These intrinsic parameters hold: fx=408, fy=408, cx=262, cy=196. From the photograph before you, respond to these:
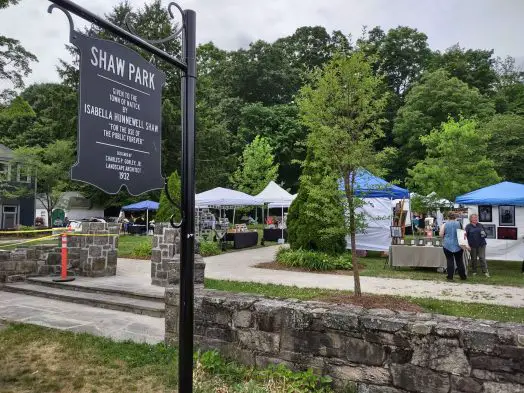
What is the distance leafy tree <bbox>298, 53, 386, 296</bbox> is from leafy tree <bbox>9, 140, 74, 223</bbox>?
84.4ft

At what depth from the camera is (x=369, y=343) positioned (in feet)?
12.0

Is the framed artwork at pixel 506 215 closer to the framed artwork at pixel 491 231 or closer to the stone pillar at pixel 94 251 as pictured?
the framed artwork at pixel 491 231

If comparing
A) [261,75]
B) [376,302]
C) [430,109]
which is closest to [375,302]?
[376,302]

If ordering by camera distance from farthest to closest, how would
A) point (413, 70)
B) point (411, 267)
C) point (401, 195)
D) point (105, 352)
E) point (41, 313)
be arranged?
point (413, 70) → point (401, 195) → point (411, 267) → point (41, 313) → point (105, 352)

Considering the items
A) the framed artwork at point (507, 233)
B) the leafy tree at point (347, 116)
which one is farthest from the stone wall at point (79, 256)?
the framed artwork at point (507, 233)

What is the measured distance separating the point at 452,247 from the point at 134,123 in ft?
32.7

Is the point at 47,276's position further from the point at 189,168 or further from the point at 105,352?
Answer: the point at 189,168

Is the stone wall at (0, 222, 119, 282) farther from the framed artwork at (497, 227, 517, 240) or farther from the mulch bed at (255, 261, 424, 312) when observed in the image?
the framed artwork at (497, 227, 517, 240)

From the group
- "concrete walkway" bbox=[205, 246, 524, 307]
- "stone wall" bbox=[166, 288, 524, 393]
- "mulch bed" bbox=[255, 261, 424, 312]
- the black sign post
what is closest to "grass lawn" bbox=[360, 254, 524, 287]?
"concrete walkway" bbox=[205, 246, 524, 307]

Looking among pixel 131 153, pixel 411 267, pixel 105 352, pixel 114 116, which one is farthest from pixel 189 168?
pixel 411 267

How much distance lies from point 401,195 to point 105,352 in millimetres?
11539

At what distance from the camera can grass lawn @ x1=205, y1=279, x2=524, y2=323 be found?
663cm

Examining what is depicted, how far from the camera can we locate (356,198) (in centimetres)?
A: 776

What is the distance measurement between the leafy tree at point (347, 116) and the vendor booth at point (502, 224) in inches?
Answer: 281
